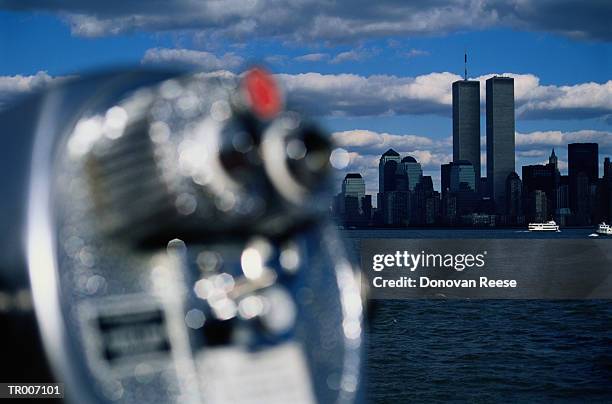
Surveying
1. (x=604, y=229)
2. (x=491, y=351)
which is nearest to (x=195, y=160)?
(x=491, y=351)

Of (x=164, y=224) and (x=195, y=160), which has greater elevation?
(x=195, y=160)

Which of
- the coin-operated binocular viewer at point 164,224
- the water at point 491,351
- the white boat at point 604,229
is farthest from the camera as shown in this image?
the white boat at point 604,229

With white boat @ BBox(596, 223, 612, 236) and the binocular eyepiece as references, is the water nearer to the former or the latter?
the binocular eyepiece

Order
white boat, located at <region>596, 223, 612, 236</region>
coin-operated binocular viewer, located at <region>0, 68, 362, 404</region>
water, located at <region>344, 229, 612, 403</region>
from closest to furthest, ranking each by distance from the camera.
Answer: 1. coin-operated binocular viewer, located at <region>0, 68, 362, 404</region>
2. water, located at <region>344, 229, 612, 403</region>
3. white boat, located at <region>596, 223, 612, 236</region>

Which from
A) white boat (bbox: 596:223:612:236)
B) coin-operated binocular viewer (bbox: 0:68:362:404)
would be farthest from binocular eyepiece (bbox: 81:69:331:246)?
white boat (bbox: 596:223:612:236)

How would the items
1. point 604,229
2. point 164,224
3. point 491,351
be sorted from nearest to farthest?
1. point 164,224
2. point 491,351
3. point 604,229

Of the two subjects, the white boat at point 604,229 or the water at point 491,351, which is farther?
the white boat at point 604,229

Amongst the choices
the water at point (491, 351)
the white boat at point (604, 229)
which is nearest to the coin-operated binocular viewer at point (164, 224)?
the water at point (491, 351)

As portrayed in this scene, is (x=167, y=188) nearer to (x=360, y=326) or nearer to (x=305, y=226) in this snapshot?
(x=305, y=226)

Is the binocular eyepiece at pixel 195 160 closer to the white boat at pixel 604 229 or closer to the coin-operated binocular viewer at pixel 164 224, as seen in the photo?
the coin-operated binocular viewer at pixel 164 224

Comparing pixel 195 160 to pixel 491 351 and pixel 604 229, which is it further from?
pixel 604 229
